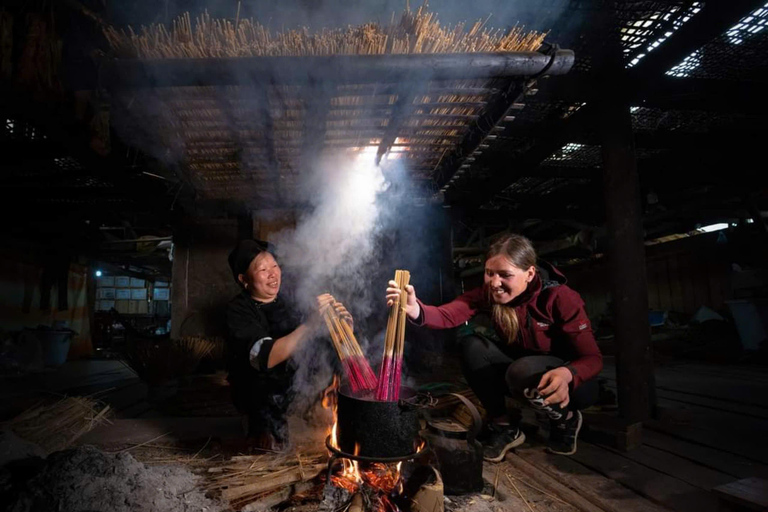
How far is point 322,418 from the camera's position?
400 cm

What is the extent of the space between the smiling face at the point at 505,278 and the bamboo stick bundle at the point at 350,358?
1.35 metres

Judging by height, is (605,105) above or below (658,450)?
above

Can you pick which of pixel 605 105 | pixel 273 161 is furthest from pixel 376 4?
pixel 605 105

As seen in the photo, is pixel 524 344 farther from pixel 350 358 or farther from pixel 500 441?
pixel 350 358

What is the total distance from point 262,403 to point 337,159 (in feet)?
8.75

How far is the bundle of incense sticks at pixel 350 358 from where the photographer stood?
9.26 ft

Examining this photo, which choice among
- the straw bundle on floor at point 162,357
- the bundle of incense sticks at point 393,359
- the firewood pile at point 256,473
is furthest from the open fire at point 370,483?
the straw bundle on floor at point 162,357

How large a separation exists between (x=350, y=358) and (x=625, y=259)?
3.01 m

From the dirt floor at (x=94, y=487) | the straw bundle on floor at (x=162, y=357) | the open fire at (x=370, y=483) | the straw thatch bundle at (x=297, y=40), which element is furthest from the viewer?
the straw bundle on floor at (x=162, y=357)

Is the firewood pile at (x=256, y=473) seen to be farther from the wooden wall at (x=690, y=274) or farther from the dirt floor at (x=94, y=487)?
the wooden wall at (x=690, y=274)

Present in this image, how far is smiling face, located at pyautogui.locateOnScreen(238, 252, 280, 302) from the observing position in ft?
11.9

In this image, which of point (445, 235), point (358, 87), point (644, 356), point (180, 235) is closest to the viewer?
point (358, 87)

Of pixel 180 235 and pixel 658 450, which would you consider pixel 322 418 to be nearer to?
pixel 658 450

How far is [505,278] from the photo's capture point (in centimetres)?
330
